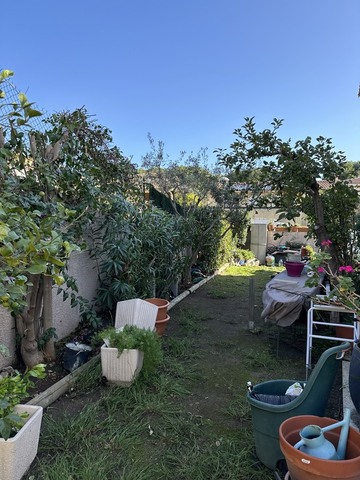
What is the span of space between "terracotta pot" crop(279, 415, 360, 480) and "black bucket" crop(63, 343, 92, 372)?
206 cm

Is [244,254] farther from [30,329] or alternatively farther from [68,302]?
[30,329]

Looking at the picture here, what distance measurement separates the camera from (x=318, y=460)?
1.29 meters

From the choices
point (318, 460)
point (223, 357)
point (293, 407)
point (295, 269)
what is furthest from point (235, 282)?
point (318, 460)

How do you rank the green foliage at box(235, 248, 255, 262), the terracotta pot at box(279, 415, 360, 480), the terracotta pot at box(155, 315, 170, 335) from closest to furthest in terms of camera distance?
the terracotta pot at box(279, 415, 360, 480)
the terracotta pot at box(155, 315, 170, 335)
the green foliage at box(235, 248, 255, 262)

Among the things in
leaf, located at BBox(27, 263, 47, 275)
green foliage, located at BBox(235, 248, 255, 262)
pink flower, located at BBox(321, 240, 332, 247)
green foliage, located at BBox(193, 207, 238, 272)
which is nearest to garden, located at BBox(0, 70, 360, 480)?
leaf, located at BBox(27, 263, 47, 275)

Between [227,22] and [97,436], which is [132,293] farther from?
[227,22]

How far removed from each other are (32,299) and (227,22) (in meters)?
6.02

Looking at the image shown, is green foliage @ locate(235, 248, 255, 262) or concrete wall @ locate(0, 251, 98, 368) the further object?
green foliage @ locate(235, 248, 255, 262)

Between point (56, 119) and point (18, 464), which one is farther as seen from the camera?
point (56, 119)

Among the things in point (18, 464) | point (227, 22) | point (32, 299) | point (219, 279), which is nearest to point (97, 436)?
point (18, 464)

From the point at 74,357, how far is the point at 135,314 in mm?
691

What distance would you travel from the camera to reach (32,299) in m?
2.82

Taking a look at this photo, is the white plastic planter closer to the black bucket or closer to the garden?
the garden

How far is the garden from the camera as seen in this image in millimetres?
1802
